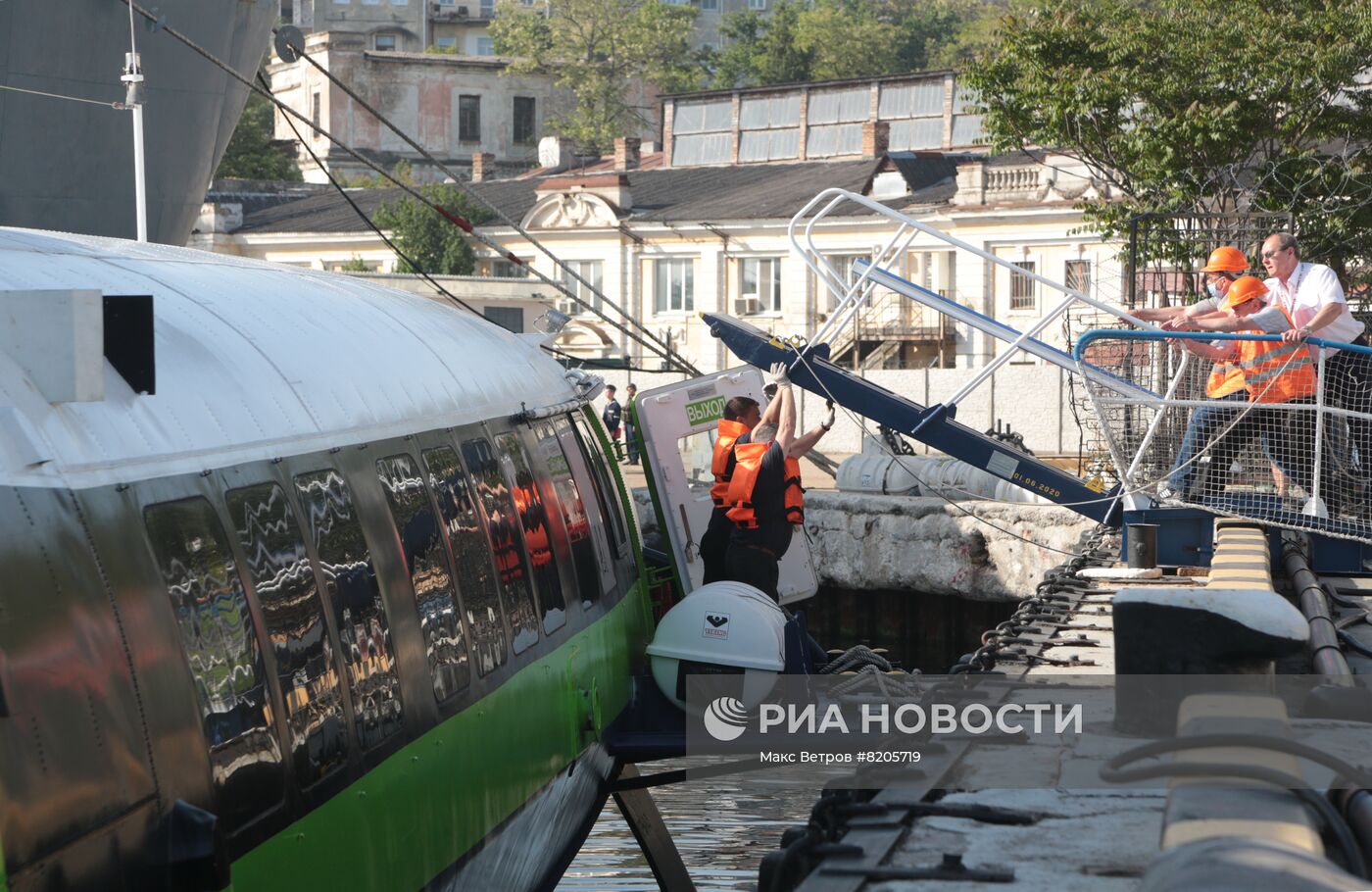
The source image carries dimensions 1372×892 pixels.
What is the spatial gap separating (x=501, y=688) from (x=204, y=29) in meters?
9.40

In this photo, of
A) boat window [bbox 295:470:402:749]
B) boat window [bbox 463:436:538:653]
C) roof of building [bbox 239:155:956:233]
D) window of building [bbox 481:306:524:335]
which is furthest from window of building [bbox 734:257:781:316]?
boat window [bbox 295:470:402:749]

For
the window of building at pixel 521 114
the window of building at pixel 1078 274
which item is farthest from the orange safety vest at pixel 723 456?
the window of building at pixel 521 114

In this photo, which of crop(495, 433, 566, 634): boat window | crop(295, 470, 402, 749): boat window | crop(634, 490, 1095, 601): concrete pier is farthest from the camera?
crop(634, 490, 1095, 601): concrete pier

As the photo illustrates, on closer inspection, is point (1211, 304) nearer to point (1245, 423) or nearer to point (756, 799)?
point (1245, 423)

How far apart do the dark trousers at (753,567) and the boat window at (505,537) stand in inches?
95.3

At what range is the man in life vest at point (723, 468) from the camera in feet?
32.1

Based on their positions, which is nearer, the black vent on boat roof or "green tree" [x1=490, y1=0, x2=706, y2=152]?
the black vent on boat roof

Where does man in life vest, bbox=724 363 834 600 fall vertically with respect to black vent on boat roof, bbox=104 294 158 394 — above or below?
below

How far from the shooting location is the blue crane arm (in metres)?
12.1

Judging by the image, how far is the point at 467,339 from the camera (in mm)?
7848

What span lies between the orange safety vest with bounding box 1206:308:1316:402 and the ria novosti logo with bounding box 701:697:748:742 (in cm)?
A: 323

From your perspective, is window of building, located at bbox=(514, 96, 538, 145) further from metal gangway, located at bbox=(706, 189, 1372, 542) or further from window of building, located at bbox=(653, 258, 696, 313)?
metal gangway, located at bbox=(706, 189, 1372, 542)

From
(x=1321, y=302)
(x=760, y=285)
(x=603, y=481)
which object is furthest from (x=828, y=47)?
(x=603, y=481)

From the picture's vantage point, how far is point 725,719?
8781mm
